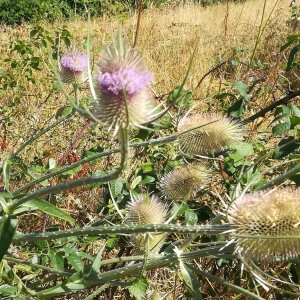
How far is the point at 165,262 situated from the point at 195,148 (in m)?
0.40

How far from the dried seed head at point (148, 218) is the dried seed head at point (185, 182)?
108 mm

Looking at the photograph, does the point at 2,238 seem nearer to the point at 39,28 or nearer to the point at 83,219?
the point at 83,219

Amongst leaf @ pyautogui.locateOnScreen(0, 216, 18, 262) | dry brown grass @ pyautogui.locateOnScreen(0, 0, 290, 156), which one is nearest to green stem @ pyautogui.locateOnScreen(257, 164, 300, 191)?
leaf @ pyautogui.locateOnScreen(0, 216, 18, 262)

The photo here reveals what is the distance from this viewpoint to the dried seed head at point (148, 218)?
160 cm

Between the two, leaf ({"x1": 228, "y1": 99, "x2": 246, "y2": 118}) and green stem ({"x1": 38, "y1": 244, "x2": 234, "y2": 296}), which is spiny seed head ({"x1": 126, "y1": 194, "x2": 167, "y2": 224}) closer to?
green stem ({"x1": 38, "y1": 244, "x2": 234, "y2": 296})

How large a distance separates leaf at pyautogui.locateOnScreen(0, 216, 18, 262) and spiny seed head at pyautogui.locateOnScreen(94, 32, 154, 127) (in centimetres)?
31

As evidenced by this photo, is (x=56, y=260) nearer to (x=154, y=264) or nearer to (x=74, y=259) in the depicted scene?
(x=74, y=259)

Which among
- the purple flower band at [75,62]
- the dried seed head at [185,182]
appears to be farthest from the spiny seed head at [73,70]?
the dried seed head at [185,182]

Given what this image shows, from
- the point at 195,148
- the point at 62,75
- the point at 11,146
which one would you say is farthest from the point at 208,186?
the point at 11,146

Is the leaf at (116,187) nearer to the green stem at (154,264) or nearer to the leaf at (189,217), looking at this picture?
the leaf at (189,217)

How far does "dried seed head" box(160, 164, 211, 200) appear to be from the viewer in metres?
1.78

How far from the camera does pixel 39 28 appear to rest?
3576mm

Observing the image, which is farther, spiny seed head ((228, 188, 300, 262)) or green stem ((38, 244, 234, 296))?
green stem ((38, 244, 234, 296))

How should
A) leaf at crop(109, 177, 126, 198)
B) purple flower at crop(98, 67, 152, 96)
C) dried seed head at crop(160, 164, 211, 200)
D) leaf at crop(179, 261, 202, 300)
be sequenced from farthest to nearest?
leaf at crop(109, 177, 126, 198) < dried seed head at crop(160, 164, 211, 200) < leaf at crop(179, 261, 202, 300) < purple flower at crop(98, 67, 152, 96)
